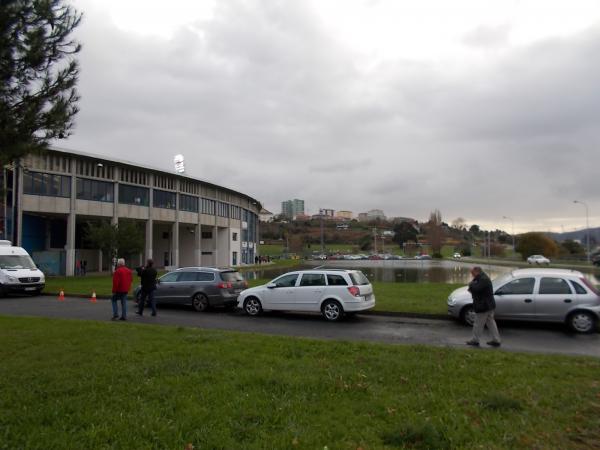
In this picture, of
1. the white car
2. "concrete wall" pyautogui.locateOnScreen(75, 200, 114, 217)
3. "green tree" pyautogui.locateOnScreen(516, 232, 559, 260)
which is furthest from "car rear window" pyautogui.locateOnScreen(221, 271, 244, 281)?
"green tree" pyautogui.locateOnScreen(516, 232, 559, 260)

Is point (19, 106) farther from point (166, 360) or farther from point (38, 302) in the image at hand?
point (38, 302)

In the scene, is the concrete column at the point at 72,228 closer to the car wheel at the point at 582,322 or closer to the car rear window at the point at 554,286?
the car rear window at the point at 554,286

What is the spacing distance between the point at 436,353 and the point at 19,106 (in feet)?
23.6

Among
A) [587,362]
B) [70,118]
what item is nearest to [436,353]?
[587,362]

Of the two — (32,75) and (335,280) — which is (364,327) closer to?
(335,280)

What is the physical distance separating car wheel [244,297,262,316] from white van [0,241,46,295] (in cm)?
1228

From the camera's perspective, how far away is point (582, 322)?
11.4 m

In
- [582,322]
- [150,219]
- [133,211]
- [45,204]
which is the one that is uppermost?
[133,211]

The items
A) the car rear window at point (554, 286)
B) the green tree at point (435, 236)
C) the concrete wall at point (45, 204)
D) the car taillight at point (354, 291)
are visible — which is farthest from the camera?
the green tree at point (435, 236)

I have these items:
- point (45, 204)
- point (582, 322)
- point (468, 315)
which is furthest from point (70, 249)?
point (582, 322)

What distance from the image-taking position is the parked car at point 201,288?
15570 mm

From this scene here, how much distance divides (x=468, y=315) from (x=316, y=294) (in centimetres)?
424

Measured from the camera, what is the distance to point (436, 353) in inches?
312

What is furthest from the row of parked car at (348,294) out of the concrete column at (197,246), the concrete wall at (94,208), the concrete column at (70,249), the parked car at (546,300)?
the concrete column at (197,246)
